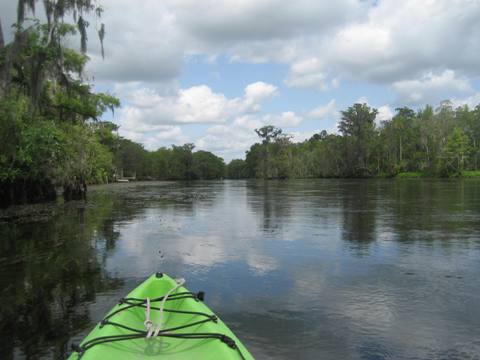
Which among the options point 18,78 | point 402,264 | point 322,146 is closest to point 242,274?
point 402,264

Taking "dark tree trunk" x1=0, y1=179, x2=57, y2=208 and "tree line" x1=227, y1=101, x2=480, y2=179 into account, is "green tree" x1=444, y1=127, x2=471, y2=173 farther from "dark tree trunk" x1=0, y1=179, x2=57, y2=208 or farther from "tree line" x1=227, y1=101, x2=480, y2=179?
"dark tree trunk" x1=0, y1=179, x2=57, y2=208

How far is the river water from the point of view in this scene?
5.60 meters

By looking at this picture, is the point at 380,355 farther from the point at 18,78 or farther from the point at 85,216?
the point at 18,78

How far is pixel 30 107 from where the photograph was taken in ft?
66.7

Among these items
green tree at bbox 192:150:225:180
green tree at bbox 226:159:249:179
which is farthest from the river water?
green tree at bbox 226:159:249:179

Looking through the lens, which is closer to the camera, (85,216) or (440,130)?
(85,216)

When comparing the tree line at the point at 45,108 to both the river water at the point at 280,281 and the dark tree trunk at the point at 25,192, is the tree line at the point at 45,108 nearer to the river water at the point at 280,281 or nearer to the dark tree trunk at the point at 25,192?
the dark tree trunk at the point at 25,192

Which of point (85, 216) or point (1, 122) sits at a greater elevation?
point (1, 122)

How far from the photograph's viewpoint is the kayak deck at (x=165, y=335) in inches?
161

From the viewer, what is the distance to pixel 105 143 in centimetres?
8844

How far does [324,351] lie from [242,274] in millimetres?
3917

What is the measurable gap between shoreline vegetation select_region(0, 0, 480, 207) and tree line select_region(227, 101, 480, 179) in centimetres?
23

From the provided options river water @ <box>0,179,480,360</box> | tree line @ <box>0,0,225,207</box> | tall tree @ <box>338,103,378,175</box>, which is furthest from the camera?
tall tree @ <box>338,103,378,175</box>

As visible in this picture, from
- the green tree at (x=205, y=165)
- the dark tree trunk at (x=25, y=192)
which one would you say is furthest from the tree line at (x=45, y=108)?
the green tree at (x=205, y=165)
